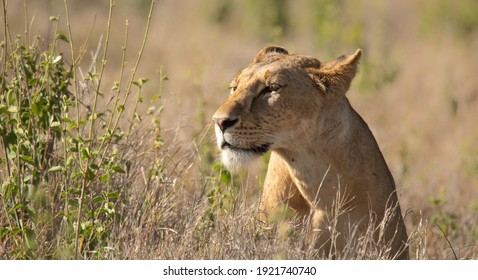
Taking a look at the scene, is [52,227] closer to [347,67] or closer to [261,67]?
[261,67]

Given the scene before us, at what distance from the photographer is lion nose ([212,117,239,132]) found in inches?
191

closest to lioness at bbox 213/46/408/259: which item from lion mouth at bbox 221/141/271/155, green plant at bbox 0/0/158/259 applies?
lion mouth at bbox 221/141/271/155

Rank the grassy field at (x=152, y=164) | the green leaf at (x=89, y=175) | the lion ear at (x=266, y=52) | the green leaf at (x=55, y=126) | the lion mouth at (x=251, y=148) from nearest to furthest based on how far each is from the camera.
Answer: the green leaf at (x=55, y=126) < the green leaf at (x=89, y=175) < the grassy field at (x=152, y=164) < the lion mouth at (x=251, y=148) < the lion ear at (x=266, y=52)

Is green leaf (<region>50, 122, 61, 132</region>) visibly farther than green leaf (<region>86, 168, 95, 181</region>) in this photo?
No

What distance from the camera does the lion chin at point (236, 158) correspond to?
497 centimetres

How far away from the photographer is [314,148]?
17.0 feet

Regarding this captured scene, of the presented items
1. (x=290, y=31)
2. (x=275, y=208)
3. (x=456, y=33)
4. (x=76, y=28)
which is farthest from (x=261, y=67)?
(x=290, y=31)

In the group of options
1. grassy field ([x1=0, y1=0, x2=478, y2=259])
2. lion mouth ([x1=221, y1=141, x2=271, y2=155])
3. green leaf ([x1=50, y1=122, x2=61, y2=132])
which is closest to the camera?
green leaf ([x1=50, y1=122, x2=61, y2=132])

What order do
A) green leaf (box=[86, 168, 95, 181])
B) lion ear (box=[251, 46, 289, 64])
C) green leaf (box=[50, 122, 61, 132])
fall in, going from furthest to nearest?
lion ear (box=[251, 46, 289, 64]), green leaf (box=[86, 168, 95, 181]), green leaf (box=[50, 122, 61, 132])

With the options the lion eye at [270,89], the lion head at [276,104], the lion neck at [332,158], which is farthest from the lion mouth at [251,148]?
the lion eye at [270,89]

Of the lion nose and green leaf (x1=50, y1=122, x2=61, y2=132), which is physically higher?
the lion nose

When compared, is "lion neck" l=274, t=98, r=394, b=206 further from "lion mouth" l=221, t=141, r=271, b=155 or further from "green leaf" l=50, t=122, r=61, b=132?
"green leaf" l=50, t=122, r=61, b=132

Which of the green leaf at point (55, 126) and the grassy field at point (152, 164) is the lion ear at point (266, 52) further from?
the green leaf at point (55, 126)

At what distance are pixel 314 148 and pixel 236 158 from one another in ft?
1.59
